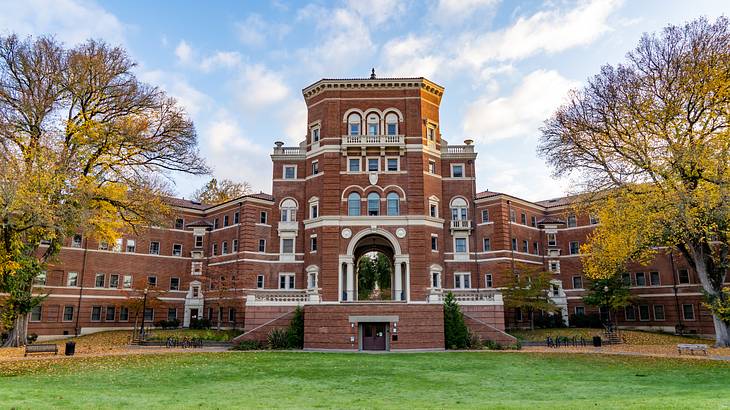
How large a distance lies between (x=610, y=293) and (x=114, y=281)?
144 feet

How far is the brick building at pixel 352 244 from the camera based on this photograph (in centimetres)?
4131

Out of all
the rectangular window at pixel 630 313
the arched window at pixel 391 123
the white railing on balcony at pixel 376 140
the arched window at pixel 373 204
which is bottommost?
the rectangular window at pixel 630 313

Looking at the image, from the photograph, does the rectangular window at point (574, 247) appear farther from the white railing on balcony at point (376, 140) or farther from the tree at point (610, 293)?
the white railing on balcony at point (376, 140)

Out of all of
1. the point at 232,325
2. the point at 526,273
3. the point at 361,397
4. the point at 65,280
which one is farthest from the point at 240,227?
the point at 361,397

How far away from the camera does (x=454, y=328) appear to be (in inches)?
1316

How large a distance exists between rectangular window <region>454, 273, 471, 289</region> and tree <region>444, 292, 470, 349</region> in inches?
458

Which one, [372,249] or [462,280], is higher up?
[372,249]

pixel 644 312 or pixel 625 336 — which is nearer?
pixel 625 336

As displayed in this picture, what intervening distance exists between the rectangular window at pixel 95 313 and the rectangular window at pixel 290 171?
20294mm

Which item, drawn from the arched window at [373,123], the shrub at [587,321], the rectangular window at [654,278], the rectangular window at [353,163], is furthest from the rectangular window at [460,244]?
the rectangular window at [654,278]

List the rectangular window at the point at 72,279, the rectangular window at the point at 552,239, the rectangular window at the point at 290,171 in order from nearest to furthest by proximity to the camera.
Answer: the rectangular window at the point at 72,279
the rectangular window at the point at 290,171
the rectangular window at the point at 552,239

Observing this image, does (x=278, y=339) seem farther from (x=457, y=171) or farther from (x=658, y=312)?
(x=658, y=312)

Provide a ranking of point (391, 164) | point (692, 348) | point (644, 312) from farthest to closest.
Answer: point (644, 312), point (391, 164), point (692, 348)

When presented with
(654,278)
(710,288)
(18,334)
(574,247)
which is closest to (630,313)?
(654,278)
